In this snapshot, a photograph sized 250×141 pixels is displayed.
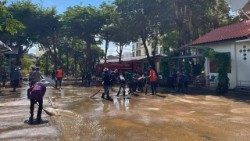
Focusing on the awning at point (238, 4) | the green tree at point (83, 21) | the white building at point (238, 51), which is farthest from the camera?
the green tree at point (83, 21)

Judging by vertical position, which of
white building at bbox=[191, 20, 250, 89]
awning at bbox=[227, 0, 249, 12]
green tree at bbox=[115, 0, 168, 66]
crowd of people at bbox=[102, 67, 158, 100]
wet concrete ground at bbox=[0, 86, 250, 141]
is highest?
green tree at bbox=[115, 0, 168, 66]

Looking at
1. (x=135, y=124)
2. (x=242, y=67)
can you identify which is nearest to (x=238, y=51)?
(x=242, y=67)

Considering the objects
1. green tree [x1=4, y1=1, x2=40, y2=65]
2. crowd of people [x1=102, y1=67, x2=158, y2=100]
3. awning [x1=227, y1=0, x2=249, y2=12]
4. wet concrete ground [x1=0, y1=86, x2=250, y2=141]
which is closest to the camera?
wet concrete ground [x1=0, y1=86, x2=250, y2=141]

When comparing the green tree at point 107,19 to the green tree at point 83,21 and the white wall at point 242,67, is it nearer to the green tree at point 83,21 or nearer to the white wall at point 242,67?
the green tree at point 83,21

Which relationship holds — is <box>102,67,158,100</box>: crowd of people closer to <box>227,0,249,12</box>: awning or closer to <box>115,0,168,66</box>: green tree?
<box>227,0,249,12</box>: awning

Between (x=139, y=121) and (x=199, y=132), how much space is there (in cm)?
235

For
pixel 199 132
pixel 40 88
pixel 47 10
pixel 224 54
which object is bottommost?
pixel 199 132

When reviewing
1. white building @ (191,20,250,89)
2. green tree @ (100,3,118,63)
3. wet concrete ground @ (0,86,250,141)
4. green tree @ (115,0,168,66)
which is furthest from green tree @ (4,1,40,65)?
wet concrete ground @ (0,86,250,141)

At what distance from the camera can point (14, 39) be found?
46562 mm

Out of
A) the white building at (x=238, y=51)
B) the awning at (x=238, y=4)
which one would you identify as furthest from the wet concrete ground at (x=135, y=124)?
the white building at (x=238, y=51)

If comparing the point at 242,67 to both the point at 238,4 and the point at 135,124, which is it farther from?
the point at 135,124

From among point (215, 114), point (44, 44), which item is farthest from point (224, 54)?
point (44, 44)

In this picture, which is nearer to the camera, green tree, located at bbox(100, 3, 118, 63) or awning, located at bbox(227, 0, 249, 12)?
awning, located at bbox(227, 0, 249, 12)

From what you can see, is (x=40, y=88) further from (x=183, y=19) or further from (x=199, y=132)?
(x=183, y=19)
